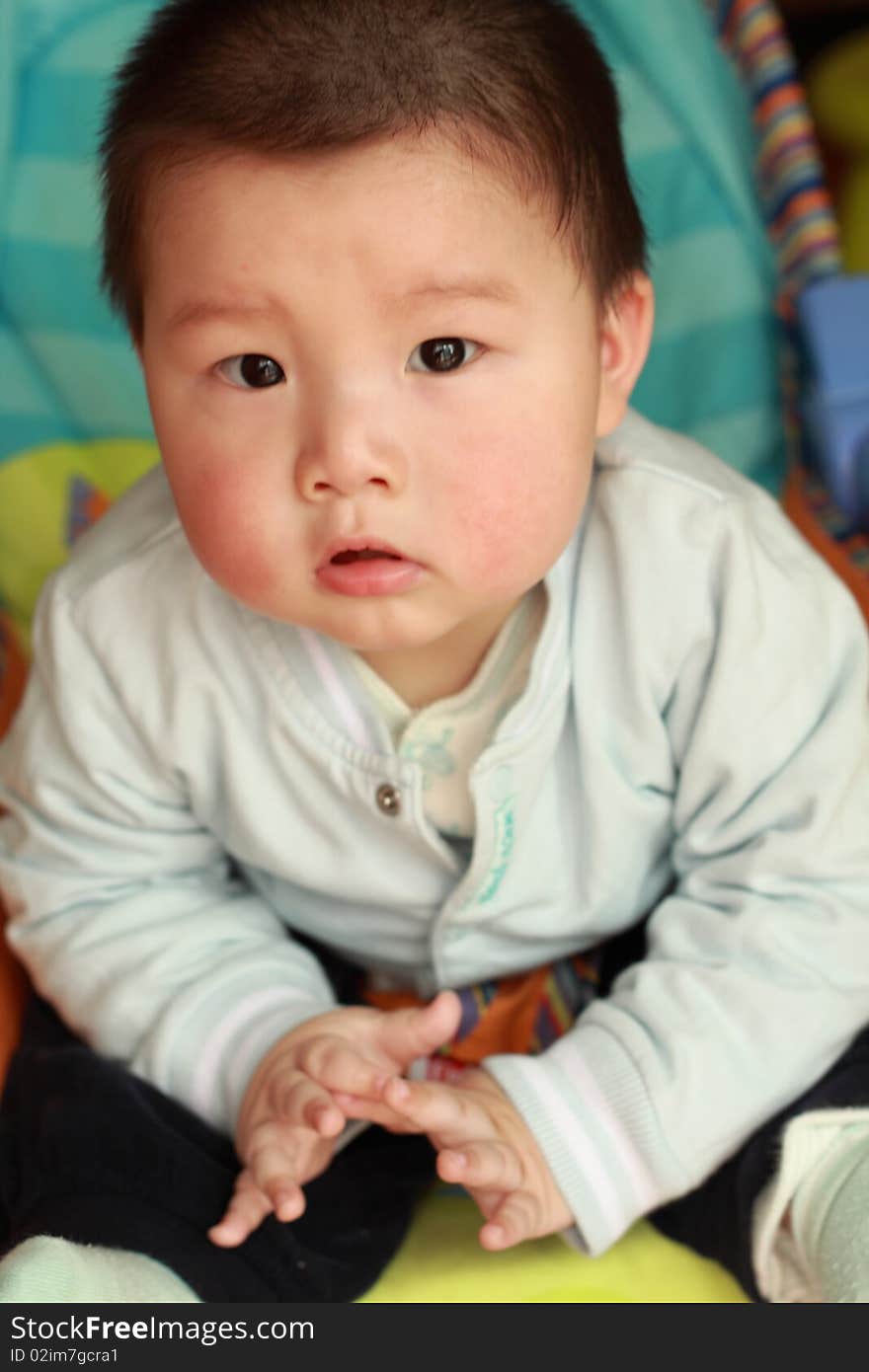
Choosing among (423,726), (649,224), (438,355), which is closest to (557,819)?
(423,726)

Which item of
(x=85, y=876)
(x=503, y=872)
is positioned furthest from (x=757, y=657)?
(x=85, y=876)

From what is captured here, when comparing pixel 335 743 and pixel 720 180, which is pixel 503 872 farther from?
pixel 720 180

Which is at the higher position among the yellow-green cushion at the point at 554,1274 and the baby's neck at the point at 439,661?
the baby's neck at the point at 439,661

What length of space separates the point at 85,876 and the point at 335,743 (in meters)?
0.18

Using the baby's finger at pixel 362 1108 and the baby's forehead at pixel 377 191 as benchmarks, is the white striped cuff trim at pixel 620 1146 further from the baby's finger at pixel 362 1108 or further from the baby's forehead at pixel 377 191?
the baby's forehead at pixel 377 191

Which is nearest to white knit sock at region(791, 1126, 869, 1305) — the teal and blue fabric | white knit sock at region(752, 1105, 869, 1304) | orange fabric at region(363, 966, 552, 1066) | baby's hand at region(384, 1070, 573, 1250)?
white knit sock at region(752, 1105, 869, 1304)

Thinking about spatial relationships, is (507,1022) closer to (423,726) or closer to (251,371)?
(423,726)

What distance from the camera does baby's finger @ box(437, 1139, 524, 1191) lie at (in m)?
0.83

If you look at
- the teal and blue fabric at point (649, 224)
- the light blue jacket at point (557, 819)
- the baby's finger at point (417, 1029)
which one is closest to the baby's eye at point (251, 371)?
the light blue jacket at point (557, 819)

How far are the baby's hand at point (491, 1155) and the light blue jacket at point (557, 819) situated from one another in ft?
0.04

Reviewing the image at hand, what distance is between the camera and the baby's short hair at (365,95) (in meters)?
0.75

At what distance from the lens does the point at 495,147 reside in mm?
771

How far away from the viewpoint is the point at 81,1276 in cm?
80

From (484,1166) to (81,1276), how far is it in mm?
201
